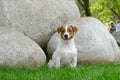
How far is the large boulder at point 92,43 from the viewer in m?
11.3

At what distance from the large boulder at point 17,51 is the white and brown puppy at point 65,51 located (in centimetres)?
60

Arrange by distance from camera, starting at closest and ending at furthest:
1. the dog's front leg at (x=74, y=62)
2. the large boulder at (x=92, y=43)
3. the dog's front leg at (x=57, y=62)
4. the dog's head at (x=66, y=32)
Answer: the dog's head at (x=66, y=32), the dog's front leg at (x=57, y=62), the dog's front leg at (x=74, y=62), the large boulder at (x=92, y=43)

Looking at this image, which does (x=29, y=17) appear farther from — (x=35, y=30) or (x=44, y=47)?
(x=44, y=47)

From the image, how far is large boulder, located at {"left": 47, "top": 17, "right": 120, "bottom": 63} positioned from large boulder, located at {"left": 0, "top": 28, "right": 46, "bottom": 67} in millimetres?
1349

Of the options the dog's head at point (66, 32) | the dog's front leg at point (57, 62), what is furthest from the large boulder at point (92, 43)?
the dog's head at point (66, 32)

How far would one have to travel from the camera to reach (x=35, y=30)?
38.4ft

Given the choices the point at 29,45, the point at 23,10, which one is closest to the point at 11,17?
the point at 23,10

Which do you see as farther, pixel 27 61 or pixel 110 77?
pixel 27 61

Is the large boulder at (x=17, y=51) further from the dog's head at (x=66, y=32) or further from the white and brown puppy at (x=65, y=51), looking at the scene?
the dog's head at (x=66, y=32)

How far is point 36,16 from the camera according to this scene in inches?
465

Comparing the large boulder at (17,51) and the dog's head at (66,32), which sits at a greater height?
the dog's head at (66,32)

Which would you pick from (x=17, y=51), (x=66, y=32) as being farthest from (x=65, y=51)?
(x=17, y=51)

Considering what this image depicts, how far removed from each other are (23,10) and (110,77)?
557 cm

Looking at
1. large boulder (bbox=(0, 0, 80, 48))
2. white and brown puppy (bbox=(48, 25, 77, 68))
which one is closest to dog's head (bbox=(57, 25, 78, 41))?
white and brown puppy (bbox=(48, 25, 77, 68))
